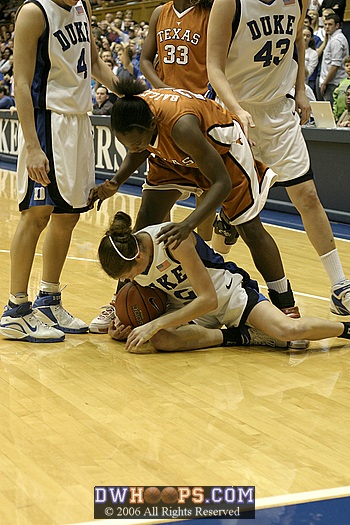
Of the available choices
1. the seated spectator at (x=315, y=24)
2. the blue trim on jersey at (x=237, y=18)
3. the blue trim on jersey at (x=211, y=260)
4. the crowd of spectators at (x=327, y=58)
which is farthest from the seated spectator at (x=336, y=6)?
the blue trim on jersey at (x=211, y=260)

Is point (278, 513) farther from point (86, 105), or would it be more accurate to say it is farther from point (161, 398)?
point (86, 105)

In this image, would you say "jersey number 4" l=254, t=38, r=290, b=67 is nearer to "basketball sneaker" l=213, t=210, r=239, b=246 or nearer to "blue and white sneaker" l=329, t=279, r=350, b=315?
"basketball sneaker" l=213, t=210, r=239, b=246

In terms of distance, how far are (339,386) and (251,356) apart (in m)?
0.54

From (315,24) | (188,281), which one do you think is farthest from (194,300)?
(315,24)

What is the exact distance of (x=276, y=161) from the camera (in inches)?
Answer: 177

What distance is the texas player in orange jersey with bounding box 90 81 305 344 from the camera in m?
3.65

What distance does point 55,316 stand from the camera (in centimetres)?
429

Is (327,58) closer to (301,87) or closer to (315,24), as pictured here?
(315,24)

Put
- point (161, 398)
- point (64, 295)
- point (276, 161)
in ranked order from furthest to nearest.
Answer: 1. point (64, 295)
2. point (276, 161)
3. point (161, 398)

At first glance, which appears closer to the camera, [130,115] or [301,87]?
[130,115]

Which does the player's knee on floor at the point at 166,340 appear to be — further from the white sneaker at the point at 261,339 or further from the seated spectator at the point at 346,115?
the seated spectator at the point at 346,115

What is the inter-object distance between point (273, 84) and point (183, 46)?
1.85 ft

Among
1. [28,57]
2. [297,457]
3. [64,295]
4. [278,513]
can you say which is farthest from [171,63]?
[278,513]

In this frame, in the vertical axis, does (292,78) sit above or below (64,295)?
above
